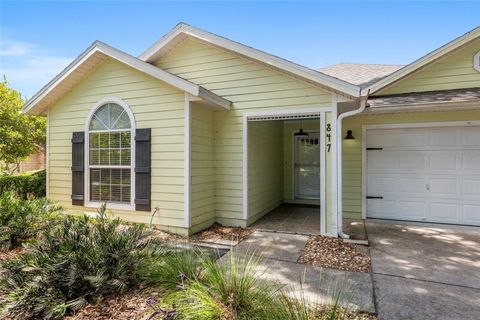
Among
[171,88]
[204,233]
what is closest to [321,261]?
[204,233]

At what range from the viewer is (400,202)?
646cm

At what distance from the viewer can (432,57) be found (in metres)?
6.10

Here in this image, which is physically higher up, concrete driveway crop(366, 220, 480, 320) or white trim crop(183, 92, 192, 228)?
white trim crop(183, 92, 192, 228)

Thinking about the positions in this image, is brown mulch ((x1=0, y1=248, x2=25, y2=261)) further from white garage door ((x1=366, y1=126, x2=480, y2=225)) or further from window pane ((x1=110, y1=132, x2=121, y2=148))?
white garage door ((x1=366, y1=126, x2=480, y2=225))

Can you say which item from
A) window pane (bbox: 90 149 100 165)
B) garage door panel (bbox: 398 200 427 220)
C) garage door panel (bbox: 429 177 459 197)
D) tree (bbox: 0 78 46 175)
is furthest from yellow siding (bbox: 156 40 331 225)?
tree (bbox: 0 78 46 175)

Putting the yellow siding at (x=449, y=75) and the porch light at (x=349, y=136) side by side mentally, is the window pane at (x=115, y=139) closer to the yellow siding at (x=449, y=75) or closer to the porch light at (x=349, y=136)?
the porch light at (x=349, y=136)

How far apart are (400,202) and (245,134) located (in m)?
4.19

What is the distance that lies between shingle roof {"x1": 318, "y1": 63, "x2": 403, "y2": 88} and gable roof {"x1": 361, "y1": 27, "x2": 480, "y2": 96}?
98 centimetres

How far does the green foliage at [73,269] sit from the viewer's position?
2709 millimetres

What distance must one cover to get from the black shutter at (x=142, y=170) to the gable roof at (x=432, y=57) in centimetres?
504

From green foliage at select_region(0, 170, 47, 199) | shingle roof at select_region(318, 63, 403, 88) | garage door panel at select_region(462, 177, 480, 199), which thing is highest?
shingle roof at select_region(318, 63, 403, 88)

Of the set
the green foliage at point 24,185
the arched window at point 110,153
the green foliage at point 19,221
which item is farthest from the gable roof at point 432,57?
the green foliage at point 24,185

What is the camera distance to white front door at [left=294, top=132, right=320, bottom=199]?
883 cm

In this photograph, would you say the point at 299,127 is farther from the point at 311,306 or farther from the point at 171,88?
the point at 311,306
